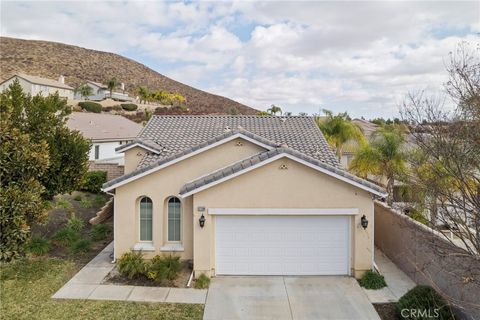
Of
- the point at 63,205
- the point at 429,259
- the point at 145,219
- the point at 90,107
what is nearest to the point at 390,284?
→ the point at 429,259

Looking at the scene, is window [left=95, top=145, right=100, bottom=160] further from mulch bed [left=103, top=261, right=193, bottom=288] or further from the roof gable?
mulch bed [left=103, top=261, right=193, bottom=288]

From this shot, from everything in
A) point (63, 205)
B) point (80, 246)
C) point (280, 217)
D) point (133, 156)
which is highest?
point (133, 156)

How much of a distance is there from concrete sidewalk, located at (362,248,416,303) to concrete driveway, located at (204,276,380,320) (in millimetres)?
422

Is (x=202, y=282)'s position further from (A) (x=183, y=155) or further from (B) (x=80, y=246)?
(B) (x=80, y=246)

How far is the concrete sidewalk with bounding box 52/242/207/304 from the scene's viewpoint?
11516 mm

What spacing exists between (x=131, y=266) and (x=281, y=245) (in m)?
5.21

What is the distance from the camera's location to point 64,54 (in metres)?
126

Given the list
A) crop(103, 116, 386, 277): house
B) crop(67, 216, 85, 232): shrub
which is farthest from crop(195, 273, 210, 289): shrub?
crop(67, 216, 85, 232): shrub

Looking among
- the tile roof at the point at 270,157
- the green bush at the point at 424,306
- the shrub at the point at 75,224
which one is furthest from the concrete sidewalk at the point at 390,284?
the shrub at the point at 75,224

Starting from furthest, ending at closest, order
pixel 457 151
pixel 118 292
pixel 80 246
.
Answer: pixel 80 246 < pixel 118 292 < pixel 457 151

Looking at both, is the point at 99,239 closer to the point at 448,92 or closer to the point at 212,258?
the point at 212,258

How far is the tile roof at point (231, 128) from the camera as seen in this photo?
56.2 feet

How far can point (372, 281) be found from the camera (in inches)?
488

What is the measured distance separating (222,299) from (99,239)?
8.38 meters
